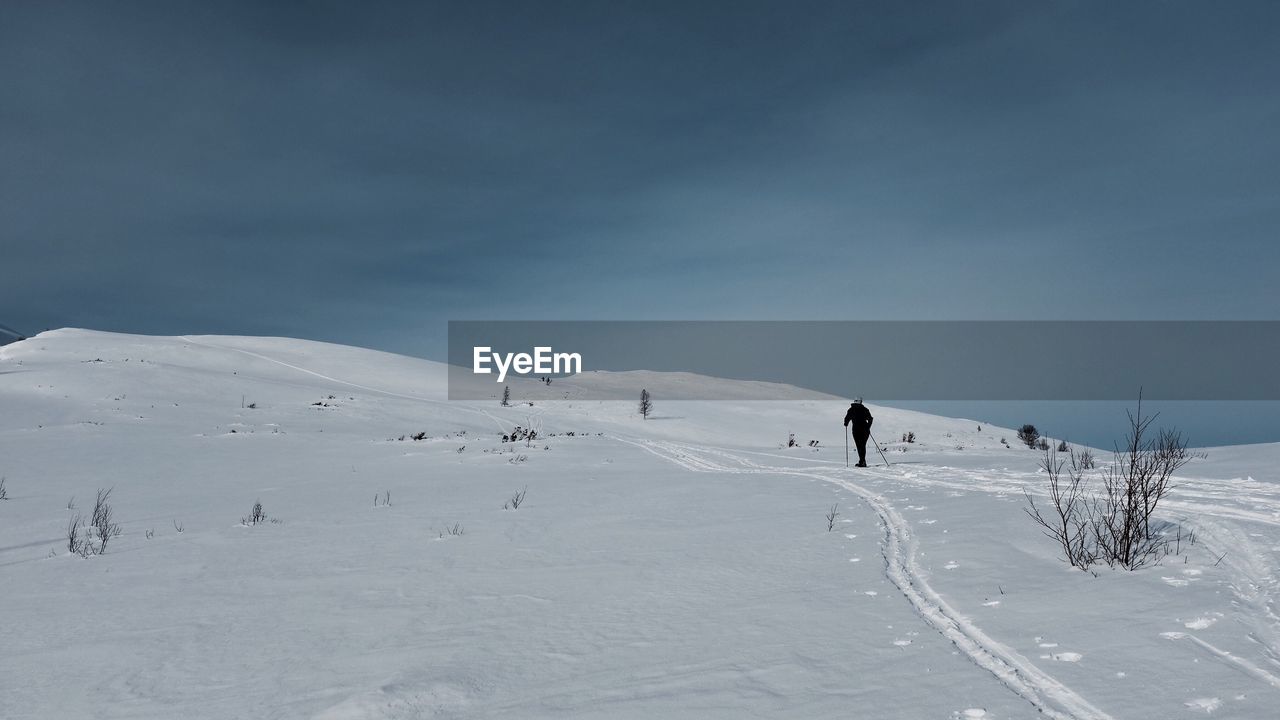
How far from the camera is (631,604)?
14.5 feet


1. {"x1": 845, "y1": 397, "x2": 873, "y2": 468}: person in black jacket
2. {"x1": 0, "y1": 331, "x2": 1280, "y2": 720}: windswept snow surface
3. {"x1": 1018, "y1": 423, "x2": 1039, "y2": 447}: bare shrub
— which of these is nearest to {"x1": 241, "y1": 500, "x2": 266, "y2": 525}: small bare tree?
{"x1": 0, "y1": 331, "x2": 1280, "y2": 720}: windswept snow surface

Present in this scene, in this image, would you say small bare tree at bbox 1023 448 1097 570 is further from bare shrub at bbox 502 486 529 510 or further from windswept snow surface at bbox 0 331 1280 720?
bare shrub at bbox 502 486 529 510

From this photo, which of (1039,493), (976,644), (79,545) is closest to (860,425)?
(1039,493)

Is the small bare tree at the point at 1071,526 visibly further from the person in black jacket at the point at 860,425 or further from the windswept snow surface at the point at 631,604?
the person in black jacket at the point at 860,425

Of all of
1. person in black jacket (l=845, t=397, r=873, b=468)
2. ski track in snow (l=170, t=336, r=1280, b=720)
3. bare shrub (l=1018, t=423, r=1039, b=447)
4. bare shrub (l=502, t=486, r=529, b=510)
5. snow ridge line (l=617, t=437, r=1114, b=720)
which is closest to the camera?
snow ridge line (l=617, t=437, r=1114, b=720)

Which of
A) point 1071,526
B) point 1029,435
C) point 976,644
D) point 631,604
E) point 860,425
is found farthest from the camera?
point 1029,435

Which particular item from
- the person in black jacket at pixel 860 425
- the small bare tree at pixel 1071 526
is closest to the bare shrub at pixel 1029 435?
the person in black jacket at pixel 860 425

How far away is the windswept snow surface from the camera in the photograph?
2.93 metres

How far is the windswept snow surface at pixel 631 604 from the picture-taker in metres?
2.93

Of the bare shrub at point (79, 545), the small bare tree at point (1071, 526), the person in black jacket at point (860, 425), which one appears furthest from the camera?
the person in black jacket at point (860, 425)

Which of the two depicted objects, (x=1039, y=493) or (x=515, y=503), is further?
(x=515, y=503)

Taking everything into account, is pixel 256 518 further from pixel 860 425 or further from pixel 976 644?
pixel 860 425

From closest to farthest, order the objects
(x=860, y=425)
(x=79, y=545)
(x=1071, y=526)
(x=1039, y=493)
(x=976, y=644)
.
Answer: (x=976, y=644)
(x=1071, y=526)
(x=79, y=545)
(x=1039, y=493)
(x=860, y=425)

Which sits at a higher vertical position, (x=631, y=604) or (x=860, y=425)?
(x=860, y=425)
